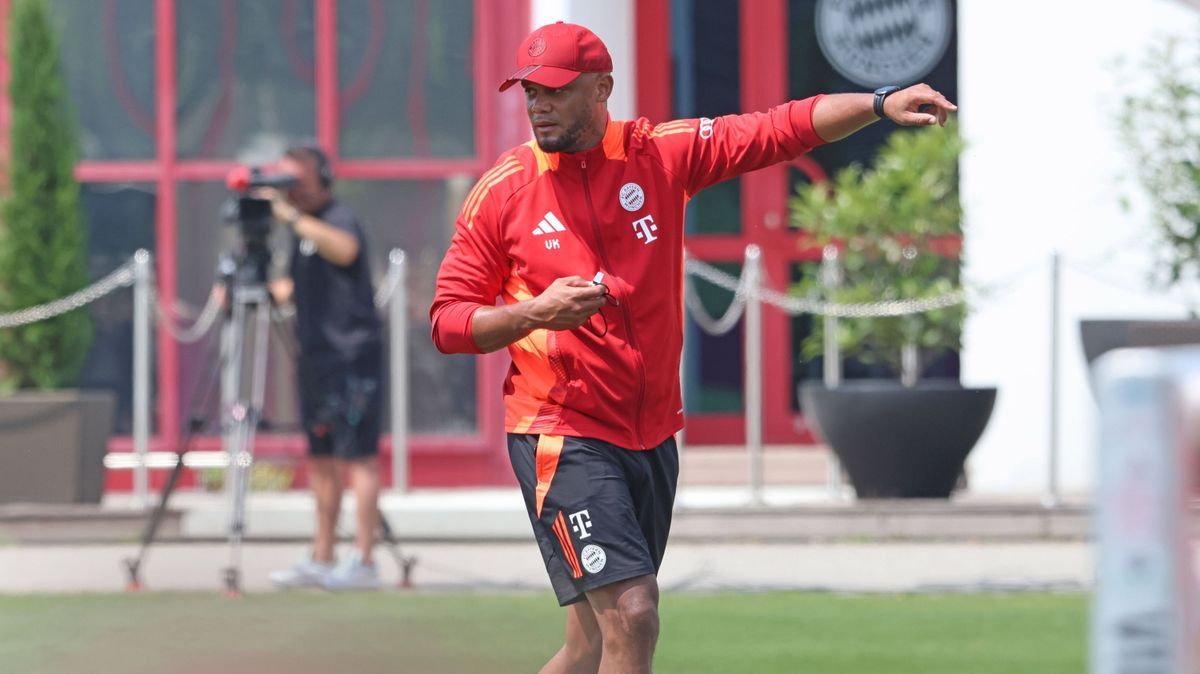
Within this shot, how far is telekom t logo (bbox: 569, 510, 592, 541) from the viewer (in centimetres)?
476

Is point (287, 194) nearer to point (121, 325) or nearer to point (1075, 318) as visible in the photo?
point (121, 325)

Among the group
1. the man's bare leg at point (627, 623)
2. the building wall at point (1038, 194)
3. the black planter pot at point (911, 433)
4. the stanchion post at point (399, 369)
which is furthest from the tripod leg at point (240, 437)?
the man's bare leg at point (627, 623)

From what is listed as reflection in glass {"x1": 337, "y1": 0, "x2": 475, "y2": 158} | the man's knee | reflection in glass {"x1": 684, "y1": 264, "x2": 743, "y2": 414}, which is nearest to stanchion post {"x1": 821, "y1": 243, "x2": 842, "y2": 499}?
reflection in glass {"x1": 684, "y1": 264, "x2": 743, "y2": 414}

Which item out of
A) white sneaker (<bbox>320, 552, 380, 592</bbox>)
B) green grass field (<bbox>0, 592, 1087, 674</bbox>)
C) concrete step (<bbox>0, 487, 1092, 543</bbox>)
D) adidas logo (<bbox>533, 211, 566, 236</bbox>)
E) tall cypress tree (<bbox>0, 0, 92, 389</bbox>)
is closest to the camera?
adidas logo (<bbox>533, 211, 566, 236</bbox>)

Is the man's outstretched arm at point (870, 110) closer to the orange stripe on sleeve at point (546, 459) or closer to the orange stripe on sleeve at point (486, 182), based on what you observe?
the orange stripe on sleeve at point (486, 182)

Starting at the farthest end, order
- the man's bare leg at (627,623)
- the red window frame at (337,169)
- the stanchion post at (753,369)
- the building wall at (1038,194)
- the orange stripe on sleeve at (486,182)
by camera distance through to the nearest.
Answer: the red window frame at (337,169) → the building wall at (1038,194) → the stanchion post at (753,369) → the orange stripe on sleeve at (486,182) → the man's bare leg at (627,623)

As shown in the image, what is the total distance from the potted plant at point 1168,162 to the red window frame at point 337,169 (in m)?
3.70

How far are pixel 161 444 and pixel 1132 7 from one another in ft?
21.2

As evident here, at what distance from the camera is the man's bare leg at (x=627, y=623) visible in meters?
4.64

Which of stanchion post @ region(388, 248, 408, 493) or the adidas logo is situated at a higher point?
the adidas logo

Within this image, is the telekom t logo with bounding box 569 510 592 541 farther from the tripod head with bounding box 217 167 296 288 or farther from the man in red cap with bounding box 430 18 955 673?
the tripod head with bounding box 217 167 296 288

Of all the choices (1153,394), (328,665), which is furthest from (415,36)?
(1153,394)

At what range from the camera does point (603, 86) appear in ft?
16.2

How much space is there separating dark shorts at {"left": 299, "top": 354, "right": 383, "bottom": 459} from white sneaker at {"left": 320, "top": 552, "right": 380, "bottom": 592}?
48 centimetres
